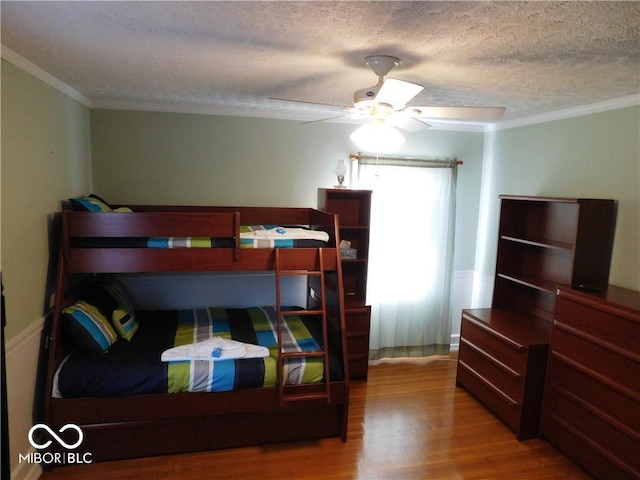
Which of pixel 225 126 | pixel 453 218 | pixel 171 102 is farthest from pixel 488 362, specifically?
pixel 171 102

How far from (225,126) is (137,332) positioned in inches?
75.5

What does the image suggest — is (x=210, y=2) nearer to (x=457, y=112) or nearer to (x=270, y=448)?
(x=457, y=112)

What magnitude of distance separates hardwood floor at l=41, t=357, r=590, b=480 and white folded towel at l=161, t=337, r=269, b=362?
631 mm

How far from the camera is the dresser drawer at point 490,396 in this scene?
3.08m

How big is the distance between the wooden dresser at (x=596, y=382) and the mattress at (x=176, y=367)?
1.48 metres

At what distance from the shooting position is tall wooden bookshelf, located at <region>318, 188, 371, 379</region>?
382cm

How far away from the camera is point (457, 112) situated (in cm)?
230

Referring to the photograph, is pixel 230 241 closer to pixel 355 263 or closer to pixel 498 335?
pixel 355 263

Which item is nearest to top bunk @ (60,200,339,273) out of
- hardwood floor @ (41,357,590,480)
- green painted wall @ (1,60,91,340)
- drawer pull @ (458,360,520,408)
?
green painted wall @ (1,60,91,340)

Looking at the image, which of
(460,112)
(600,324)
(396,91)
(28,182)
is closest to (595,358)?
(600,324)

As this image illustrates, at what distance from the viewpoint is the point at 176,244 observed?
277cm

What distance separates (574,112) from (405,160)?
1.42 metres

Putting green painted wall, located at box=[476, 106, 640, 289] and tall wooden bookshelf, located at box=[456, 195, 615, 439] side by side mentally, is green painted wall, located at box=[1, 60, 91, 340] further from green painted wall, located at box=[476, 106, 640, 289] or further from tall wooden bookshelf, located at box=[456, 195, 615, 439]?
green painted wall, located at box=[476, 106, 640, 289]

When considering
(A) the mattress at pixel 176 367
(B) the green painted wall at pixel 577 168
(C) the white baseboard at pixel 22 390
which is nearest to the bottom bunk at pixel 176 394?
(A) the mattress at pixel 176 367
